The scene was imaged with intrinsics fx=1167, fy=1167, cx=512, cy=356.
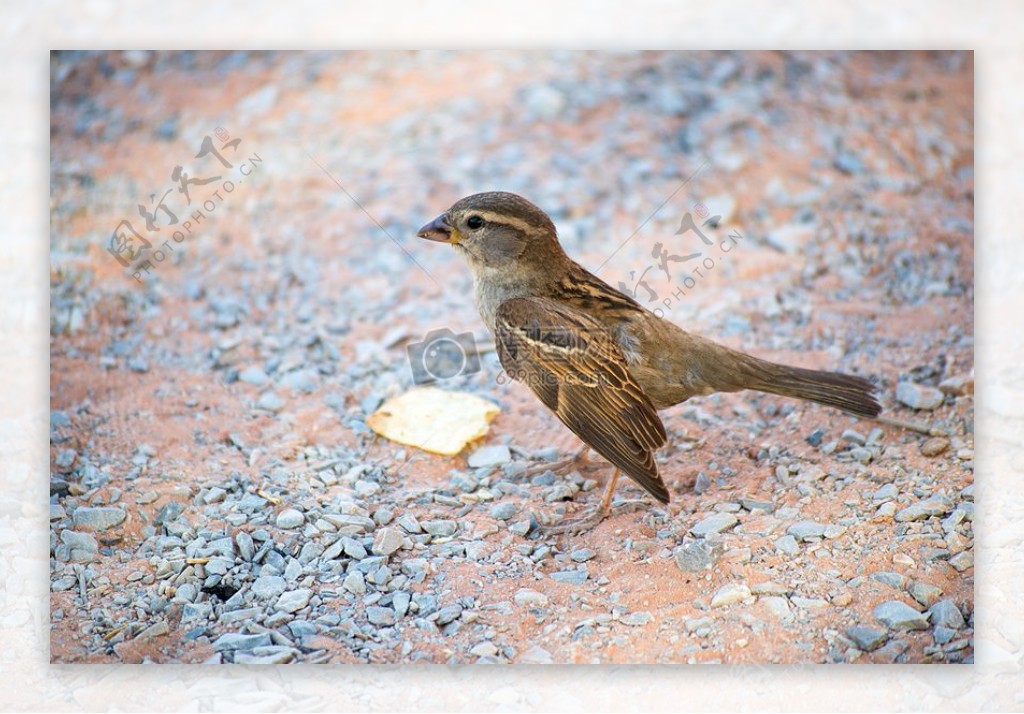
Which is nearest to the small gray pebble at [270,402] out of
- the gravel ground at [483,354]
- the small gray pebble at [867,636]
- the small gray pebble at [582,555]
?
the gravel ground at [483,354]

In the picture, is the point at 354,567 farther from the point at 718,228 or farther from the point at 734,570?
the point at 718,228

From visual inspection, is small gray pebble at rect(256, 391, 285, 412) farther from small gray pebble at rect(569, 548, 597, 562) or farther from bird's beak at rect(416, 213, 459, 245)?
Result: small gray pebble at rect(569, 548, 597, 562)

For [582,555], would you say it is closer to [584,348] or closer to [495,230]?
[584,348]

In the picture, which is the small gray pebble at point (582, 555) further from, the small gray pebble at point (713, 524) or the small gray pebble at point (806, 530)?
the small gray pebble at point (806, 530)

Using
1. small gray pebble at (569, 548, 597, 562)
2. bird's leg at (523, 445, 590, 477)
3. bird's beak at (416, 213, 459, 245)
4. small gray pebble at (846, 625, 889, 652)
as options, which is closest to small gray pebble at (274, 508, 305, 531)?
bird's leg at (523, 445, 590, 477)

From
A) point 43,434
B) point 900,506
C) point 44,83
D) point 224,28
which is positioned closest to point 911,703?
point 900,506

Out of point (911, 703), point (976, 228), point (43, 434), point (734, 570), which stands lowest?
point (911, 703)
